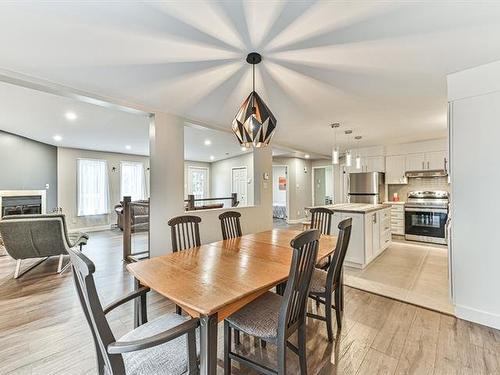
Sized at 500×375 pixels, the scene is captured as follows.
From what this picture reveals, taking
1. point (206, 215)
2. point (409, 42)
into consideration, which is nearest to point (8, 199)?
point (206, 215)

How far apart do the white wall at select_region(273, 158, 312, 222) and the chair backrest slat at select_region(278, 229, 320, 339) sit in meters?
7.00

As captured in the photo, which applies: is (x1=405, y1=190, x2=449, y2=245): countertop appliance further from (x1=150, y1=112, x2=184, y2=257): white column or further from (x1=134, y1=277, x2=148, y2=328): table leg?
(x1=134, y1=277, x2=148, y2=328): table leg

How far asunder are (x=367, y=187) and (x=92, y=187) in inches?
313

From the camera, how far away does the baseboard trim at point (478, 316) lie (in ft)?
7.14

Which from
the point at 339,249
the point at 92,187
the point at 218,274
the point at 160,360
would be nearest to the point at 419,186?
the point at 339,249

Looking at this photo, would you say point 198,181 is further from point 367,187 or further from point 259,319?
point 259,319

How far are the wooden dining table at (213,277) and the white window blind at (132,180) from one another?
263 inches

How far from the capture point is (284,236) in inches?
109

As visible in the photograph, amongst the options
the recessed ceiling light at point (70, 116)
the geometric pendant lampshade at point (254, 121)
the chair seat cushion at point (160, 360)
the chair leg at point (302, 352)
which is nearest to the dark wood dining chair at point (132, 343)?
the chair seat cushion at point (160, 360)

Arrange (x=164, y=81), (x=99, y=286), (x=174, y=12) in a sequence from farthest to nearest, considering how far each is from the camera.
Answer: (x=99, y=286) → (x=164, y=81) → (x=174, y=12)

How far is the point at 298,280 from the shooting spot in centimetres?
138

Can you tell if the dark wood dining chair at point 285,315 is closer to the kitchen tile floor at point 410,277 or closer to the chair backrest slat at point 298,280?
the chair backrest slat at point 298,280

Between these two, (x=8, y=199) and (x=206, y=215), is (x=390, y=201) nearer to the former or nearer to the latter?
(x=206, y=215)

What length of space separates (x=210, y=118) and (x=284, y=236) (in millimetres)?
2322
